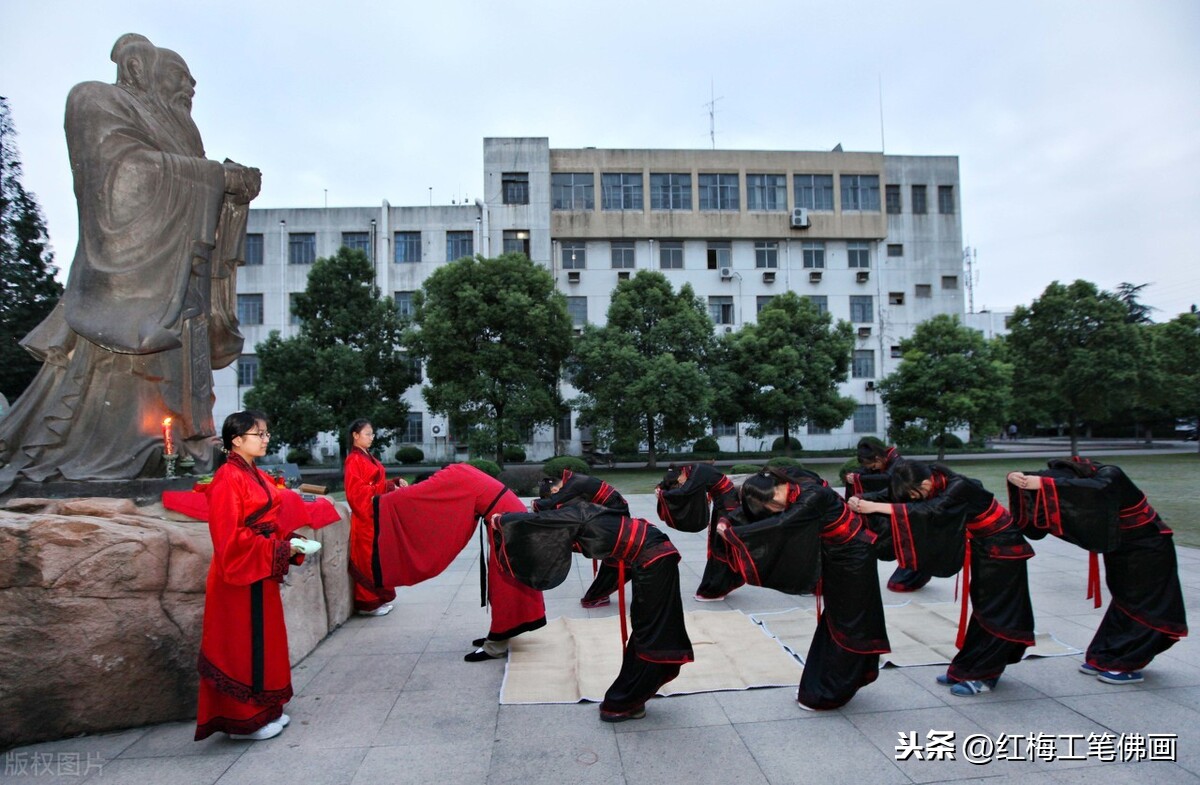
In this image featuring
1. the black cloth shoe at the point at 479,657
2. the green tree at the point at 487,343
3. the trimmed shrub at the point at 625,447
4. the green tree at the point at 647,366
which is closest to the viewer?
the black cloth shoe at the point at 479,657

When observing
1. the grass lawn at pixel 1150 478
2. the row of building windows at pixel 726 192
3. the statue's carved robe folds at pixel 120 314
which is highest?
the row of building windows at pixel 726 192

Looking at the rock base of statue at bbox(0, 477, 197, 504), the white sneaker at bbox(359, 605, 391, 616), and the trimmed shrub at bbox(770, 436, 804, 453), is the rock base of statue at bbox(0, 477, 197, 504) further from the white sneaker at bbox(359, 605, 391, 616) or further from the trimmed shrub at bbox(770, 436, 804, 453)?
the trimmed shrub at bbox(770, 436, 804, 453)

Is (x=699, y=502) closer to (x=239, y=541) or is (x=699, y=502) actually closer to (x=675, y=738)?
(x=675, y=738)

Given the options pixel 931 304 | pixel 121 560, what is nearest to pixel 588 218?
pixel 931 304

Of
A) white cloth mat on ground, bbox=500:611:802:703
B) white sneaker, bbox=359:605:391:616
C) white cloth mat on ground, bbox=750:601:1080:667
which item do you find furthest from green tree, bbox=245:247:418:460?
white cloth mat on ground, bbox=750:601:1080:667

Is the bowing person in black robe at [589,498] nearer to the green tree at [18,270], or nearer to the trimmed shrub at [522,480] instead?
the trimmed shrub at [522,480]

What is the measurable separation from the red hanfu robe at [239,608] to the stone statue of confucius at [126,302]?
2169 millimetres

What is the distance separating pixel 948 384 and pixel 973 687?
24916 mm

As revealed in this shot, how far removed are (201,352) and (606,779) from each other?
514cm

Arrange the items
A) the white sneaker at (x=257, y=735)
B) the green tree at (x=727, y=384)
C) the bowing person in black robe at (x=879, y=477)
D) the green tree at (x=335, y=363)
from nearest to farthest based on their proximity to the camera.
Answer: the white sneaker at (x=257, y=735) → the bowing person in black robe at (x=879, y=477) → the green tree at (x=335, y=363) → the green tree at (x=727, y=384)

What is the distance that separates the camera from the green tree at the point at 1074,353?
26047mm

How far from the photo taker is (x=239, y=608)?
398 centimetres

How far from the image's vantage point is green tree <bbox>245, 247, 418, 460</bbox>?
2206cm

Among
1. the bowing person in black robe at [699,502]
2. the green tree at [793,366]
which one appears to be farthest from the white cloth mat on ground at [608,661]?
the green tree at [793,366]
